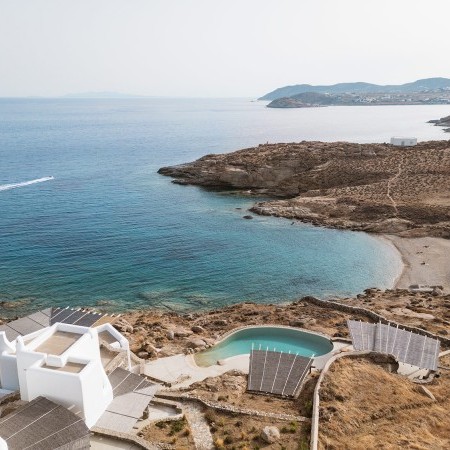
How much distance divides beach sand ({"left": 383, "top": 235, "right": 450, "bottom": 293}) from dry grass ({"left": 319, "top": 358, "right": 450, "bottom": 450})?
74.5ft

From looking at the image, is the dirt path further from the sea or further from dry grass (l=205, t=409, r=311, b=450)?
dry grass (l=205, t=409, r=311, b=450)

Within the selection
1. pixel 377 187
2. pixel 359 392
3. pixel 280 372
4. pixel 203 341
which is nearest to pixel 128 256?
pixel 203 341

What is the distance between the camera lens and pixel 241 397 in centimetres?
2916

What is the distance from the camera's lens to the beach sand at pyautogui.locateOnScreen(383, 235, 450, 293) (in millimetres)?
53438

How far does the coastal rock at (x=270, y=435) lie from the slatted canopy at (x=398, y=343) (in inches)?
438

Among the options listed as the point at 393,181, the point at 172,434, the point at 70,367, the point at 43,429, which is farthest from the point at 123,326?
the point at 393,181

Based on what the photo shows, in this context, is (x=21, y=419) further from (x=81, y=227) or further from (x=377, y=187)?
(x=377, y=187)

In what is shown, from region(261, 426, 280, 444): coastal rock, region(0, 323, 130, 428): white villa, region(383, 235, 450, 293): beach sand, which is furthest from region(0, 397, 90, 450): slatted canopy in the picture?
region(383, 235, 450, 293): beach sand

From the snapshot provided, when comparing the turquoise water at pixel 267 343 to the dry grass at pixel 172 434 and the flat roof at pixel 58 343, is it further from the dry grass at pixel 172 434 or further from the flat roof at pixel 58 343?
the flat roof at pixel 58 343

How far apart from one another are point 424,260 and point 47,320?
4364 cm

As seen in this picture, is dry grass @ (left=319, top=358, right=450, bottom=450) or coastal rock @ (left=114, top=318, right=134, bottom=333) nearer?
dry grass @ (left=319, top=358, right=450, bottom=450)

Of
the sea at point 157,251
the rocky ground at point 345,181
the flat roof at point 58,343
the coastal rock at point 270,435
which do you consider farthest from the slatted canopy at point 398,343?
the rocky ground at point 345,181

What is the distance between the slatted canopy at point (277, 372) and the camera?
96.7ft

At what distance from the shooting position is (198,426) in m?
25.7
